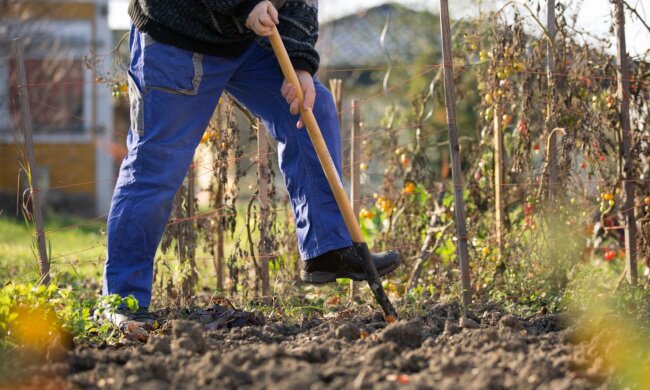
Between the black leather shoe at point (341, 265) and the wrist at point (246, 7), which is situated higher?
the wrist at point (246, 7)

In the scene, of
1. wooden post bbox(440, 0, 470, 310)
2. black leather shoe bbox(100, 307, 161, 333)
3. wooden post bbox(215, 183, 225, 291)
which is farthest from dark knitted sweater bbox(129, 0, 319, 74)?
wooden post bbox(215, 183, 225, 291)

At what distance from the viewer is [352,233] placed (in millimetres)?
3744

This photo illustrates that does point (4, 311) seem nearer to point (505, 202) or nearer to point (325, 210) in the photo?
point (325, 210)

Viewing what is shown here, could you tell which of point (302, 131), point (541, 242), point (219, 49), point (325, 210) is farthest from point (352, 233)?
point (541, 242)

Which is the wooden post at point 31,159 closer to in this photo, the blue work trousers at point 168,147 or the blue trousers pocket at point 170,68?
the blue work trousers at point 168,147

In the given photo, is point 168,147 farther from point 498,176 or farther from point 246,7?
point 498,176

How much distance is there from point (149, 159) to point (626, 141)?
231 centimetres

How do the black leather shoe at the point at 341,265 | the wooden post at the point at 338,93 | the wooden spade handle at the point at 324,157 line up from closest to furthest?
the wooden spade handle at the point at 324,157, the black leather shoe at the point at 341,265, the wooden post at the point at 338,93

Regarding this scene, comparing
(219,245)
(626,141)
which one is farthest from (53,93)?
(626,141)

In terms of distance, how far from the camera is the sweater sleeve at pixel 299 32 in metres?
3.83

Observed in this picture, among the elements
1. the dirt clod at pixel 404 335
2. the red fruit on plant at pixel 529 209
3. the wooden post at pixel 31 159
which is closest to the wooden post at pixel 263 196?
the wooden post at pixel 31 159

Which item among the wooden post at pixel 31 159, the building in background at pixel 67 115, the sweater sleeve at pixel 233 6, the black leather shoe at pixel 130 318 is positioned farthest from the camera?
the building in background at pixel 67 115

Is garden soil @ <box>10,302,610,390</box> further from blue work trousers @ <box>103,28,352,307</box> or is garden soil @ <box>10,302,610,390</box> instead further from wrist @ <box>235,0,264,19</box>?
wrist @ <box>235,0,264,19</box>

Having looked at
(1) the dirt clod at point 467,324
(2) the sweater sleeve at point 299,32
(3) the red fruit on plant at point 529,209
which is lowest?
(1) the dirt clod at point 467,324
